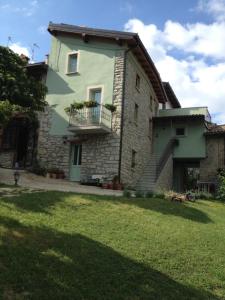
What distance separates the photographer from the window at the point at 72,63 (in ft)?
72.9

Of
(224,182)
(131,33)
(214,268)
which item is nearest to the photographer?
(214,268)

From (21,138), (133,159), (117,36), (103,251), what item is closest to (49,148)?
(21,138)

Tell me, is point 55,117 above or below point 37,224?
above

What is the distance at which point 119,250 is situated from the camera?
8.12 m

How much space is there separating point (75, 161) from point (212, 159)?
369 inches

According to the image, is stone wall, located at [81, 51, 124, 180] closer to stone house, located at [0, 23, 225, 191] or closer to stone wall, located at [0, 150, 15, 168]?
stone house, located at [0, 23, 225, 191]

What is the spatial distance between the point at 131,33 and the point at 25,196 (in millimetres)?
11966

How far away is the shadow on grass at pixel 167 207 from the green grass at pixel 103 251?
0.20 m

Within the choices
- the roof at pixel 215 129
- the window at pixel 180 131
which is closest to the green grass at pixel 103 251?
the roof at pixel 215 129

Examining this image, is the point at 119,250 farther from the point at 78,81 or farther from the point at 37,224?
the point at 78,81

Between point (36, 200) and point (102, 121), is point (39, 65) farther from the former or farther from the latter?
point (36, 200)

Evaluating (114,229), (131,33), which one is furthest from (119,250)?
(131,33)

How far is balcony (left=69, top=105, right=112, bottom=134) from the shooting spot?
19.8 metres

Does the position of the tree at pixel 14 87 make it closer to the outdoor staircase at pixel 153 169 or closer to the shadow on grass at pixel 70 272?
the shadow on grass at pixel 70 272
